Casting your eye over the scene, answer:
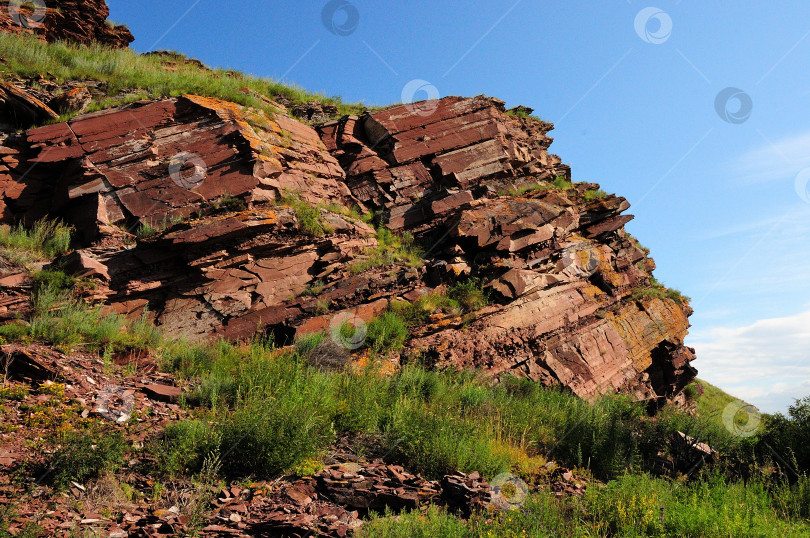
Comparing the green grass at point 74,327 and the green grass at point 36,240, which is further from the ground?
the green grass at point 36,240

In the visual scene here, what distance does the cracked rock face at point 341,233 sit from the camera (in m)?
10.6

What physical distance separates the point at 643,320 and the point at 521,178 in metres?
5.70

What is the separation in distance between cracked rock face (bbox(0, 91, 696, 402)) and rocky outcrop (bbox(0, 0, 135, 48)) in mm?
8745

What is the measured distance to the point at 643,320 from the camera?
13883mm

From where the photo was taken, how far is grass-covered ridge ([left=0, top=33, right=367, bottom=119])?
46.8 feet

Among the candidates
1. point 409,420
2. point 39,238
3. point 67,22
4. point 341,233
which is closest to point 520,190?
point 341,233

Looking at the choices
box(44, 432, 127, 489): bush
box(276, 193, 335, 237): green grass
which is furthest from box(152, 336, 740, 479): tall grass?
box(276, 193, 335, 237): green grass

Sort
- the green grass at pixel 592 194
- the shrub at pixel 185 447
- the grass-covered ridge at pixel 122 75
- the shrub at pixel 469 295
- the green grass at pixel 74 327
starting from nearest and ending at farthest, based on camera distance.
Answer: the shrub at pixel 185 447 < the green grass at pixel 74 327 < the shrub at pixel 469 295 < the grass-covered ridge at pixel 122 75 < the green grass at pixel 592 194

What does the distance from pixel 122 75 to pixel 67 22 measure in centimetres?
609

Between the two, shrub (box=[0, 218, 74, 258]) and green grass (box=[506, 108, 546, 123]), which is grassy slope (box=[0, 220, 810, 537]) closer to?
shrub (box=[0, 218, 74, 258])

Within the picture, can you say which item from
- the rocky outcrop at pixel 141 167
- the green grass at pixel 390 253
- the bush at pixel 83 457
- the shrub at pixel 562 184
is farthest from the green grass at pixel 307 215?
the shrub at pixel 562 184

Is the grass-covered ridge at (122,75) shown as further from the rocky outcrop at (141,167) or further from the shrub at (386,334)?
the shrub at (386,334)

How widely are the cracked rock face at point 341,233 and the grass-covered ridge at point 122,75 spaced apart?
1240 millimetres

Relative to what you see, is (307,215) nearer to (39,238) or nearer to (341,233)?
(341,233)
